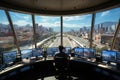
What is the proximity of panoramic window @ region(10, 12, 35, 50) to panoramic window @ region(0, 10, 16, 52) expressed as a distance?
26 centimetres

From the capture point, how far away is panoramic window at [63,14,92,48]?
16.9 feet

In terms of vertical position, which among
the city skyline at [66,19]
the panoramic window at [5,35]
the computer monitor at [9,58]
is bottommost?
the computer monitor at [9,58]

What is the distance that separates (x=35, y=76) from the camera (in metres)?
4.01

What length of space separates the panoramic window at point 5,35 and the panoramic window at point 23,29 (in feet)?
0.84

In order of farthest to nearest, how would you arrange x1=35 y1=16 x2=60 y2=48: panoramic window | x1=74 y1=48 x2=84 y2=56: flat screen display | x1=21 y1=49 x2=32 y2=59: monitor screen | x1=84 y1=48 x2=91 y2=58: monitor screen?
x1=35 y1=16 x2=60 y2=48: panoramic window < x1=74 y1=48 x2=84 y2=56: flat screen display < x1=84 y1=48 x2=91 y2=58: monitor screen < x1=21 y1=49 x2=32 y2=59: monitor screen

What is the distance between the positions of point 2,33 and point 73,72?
316cm

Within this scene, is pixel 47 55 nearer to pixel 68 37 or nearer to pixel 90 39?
pixel 68 37

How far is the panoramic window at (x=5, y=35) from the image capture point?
13.5 feet

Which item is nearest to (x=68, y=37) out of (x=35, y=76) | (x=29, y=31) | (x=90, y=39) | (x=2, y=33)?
(x=90, y=39)

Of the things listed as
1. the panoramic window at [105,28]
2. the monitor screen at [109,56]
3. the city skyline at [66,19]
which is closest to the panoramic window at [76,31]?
the city skyline at [66,19]

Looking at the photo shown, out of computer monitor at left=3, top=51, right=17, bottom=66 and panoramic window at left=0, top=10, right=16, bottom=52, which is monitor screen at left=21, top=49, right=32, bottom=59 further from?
panoramic window at left=0, top=10, right=16, bottom=52

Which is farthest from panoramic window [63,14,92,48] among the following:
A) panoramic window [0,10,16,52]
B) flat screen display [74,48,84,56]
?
panoramic window [0,10,16,52]

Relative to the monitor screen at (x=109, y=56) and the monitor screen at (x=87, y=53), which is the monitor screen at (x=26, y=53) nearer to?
the monitor screen at (x=87, y=53)

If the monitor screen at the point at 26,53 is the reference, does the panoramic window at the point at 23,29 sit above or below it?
above
